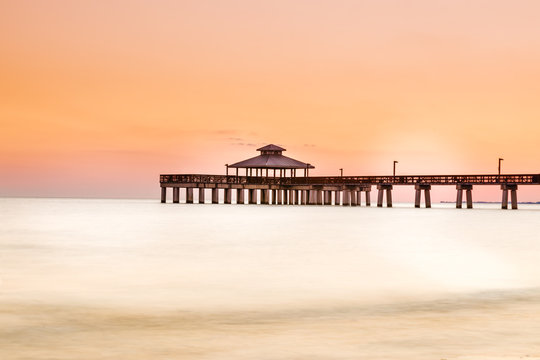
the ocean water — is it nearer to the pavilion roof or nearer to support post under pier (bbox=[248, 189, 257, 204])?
the pavilion roof

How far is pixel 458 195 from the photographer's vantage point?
73.1 meters

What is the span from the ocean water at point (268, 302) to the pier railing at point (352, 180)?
138 feet

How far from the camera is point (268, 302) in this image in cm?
1264

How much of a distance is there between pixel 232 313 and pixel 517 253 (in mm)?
15291

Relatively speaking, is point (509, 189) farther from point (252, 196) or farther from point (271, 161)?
point (252, 196)

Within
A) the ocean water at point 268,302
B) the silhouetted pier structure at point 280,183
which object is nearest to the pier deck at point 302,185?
the silhouetted pier structure at point 280,183

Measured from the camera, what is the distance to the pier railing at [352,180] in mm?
66762

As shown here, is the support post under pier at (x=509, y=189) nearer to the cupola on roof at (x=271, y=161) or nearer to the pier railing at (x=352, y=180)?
the pier railing at (x=352, y=180)

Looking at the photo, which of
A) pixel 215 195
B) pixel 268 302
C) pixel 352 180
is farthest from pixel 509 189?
pixel 268 302

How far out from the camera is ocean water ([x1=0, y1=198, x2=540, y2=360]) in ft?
27.6

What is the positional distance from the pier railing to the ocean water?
42.2m

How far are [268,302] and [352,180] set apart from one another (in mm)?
67653

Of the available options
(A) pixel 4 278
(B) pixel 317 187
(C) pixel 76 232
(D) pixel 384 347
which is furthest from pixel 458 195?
(D) pixel 384 347

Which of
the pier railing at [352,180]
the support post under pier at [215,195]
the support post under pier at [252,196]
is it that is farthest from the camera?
the support post under pier at [215,195]
